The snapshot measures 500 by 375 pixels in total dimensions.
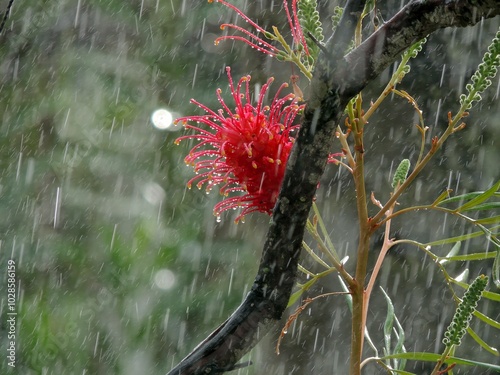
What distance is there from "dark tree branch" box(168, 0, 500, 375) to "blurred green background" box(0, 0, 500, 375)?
3.49 feet

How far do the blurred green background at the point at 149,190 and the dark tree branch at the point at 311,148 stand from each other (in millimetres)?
1065

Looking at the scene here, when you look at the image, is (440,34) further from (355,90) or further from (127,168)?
(355,90)

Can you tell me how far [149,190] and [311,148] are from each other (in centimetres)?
139

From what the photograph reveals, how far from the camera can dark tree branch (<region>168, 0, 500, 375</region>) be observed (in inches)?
13.1

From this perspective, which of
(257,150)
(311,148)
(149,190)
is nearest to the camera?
(311,148)

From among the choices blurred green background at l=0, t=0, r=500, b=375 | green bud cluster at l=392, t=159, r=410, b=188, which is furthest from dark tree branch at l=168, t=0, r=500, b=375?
blurred green background at l=0, t=0, r=500, b=375

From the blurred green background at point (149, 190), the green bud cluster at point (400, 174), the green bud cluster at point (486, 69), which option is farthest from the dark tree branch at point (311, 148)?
the blurred green background at point (149, 190)

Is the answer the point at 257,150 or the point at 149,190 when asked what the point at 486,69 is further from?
the point at 149,190

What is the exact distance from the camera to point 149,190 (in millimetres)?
1708

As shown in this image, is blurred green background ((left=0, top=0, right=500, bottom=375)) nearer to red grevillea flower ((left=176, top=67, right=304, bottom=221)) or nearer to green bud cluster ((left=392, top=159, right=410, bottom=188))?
green bud cluster ((left=392, top=159, right=410, bottom=188))

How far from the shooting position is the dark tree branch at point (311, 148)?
1.10 ft

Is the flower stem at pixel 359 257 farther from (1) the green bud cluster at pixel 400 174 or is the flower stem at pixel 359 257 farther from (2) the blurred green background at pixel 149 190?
(2) the blurred green background at pixel 149 190

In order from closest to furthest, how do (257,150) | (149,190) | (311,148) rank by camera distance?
(311,148)
(257,150)
(149,190)

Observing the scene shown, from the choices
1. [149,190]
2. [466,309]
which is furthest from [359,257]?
[149,190]
